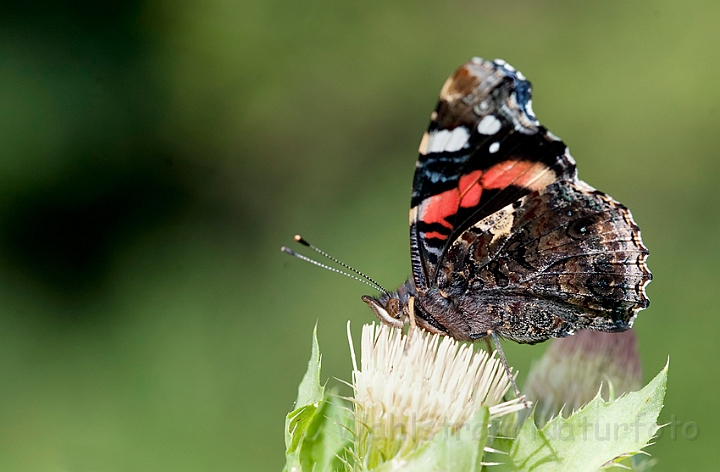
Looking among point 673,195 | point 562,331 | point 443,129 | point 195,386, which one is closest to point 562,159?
point 443,129

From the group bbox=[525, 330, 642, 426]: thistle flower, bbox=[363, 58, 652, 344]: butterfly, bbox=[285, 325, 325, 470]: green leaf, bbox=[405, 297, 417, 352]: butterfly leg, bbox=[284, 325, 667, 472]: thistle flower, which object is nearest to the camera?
bbox=[284, 325, 667, 472]: thistle flower

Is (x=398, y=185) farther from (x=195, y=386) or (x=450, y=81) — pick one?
(x=450, y=81)

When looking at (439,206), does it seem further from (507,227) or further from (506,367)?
(506,367)

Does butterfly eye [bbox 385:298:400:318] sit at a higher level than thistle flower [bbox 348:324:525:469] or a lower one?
higher

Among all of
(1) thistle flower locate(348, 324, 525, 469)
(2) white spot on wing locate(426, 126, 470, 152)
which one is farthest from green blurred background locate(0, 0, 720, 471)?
(1) thistle flower locate(348, 324, 525, 469)

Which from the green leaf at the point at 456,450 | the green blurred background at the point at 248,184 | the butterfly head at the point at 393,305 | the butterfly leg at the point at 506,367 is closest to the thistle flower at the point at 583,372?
the butterfly leg at the point at 506,367

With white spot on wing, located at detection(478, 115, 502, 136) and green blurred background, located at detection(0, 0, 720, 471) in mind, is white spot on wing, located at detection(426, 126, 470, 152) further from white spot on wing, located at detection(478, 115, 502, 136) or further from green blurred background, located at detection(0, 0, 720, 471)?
green blurred background, located at detection(0, 0, 720, 471)

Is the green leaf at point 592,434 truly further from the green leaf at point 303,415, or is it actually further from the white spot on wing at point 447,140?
the white spot on wing at point 447,140
